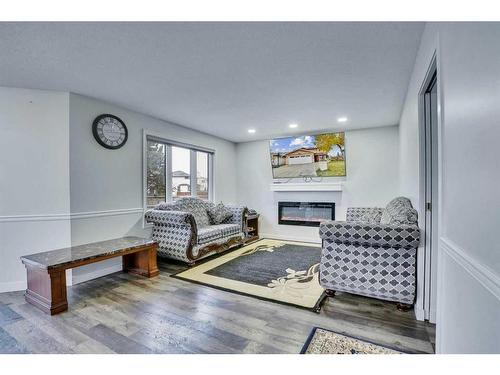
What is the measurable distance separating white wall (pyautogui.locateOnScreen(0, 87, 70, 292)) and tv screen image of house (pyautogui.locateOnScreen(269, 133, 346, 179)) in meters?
3.67

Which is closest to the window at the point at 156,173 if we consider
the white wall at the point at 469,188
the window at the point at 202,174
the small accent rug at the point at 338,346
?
the window at the point at 202,174

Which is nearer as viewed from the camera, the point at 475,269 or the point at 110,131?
the point at 475,269

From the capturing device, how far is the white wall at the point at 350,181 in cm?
443

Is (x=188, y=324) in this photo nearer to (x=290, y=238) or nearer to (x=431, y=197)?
(x=431, y=197)

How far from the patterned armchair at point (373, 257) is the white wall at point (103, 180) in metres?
2.74

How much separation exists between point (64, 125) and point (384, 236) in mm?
3663

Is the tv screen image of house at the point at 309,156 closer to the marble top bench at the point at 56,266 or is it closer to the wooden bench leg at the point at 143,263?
the wooden bench leg at the point at 143,263

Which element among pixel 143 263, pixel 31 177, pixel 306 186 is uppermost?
pixel 31 177

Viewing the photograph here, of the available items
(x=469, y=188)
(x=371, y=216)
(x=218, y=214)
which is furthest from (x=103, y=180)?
(x=371, y=216)

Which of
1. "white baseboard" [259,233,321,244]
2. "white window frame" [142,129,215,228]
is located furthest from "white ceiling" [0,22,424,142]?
"white baseboard" [259,233,321,244]

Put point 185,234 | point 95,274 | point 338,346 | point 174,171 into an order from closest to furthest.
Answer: point 338,346 → point 95,274 → point 185,234 → point 174,171

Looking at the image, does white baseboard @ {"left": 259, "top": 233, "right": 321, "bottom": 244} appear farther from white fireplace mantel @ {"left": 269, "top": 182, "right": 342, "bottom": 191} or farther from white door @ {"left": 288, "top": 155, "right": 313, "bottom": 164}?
white door @ {"left": 288, "top": 155, "right": 313, "bottom": 164}

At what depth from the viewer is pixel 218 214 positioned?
4.55 m

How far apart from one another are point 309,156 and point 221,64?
3103 millimetres
